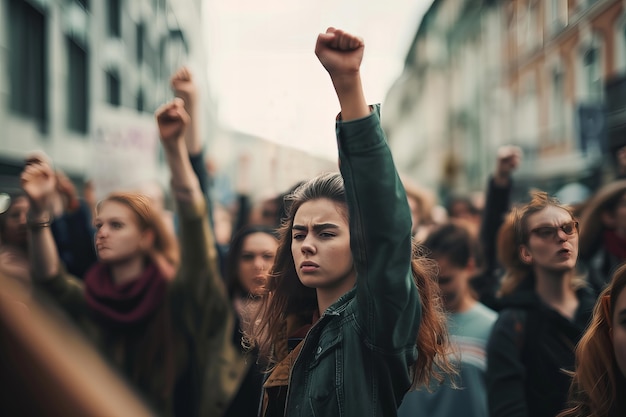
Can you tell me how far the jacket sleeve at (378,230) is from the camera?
1.61 meters

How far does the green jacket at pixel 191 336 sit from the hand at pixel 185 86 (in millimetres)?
590

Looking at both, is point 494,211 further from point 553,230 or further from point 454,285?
point 553,230

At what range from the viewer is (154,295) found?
337 cm

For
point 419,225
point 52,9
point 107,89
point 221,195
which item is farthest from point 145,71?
point 419,225

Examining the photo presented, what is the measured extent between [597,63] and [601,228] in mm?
3910

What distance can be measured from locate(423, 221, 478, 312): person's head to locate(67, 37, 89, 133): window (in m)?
10.8

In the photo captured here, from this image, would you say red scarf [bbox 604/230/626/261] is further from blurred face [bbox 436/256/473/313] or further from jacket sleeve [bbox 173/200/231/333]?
jacket sleeve [bbox 173/200/231/333]

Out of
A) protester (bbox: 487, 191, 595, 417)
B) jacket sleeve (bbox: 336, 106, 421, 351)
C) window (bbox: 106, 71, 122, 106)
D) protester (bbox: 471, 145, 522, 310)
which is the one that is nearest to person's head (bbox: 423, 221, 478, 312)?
protester (bbox: 471, 145, 522, 310)

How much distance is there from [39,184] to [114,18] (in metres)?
12.7

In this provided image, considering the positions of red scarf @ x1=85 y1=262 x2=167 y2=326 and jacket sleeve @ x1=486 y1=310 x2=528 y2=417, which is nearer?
jacket sleeve @ x1=486 y1=310 x2=528 y2=417

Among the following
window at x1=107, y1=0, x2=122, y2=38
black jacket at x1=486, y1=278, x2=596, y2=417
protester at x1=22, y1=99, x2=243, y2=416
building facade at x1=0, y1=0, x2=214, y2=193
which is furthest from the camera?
window at x1=107, y1=0, x2=122, y2=38

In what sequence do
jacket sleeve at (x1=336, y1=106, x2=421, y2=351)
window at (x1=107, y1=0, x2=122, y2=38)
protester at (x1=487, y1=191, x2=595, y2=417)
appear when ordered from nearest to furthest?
jacket sleeve at (x1=336, y1=106, x2=421, y2=351)
protester at (x1=487, y1=191, x2=595, y2=417)
window at (x1=107, y1=0, x2=122, y2=38)

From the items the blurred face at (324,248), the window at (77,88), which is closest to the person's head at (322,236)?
the blurred face at (324,248)

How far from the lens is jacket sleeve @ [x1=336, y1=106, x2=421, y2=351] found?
1.61m
